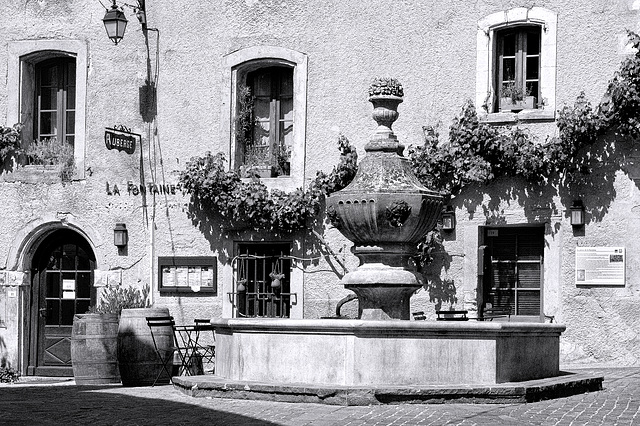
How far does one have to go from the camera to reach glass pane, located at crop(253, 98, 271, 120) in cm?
1820

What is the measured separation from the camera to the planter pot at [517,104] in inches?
649

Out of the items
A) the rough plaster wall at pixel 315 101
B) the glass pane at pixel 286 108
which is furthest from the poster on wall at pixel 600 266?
the glass pane at pixel 286 108

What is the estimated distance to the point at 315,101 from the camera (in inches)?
691

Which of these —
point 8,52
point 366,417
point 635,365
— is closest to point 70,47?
point 8,52

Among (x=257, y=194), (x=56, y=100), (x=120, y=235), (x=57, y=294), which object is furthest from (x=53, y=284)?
(x=257, y=194)

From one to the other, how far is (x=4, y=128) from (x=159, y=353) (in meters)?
5.43

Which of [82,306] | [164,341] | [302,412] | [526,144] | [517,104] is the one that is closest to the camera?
[302,412]

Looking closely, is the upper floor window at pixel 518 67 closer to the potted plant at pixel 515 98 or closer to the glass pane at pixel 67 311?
the potted plant at pixel 515 98

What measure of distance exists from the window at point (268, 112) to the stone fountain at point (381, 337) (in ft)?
16.7

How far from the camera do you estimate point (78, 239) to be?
18875 mm

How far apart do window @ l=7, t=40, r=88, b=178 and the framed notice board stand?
1847 millimetres

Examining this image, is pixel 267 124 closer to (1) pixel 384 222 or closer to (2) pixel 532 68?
(2) pixel 532 68

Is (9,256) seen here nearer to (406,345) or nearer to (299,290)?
(299,290)

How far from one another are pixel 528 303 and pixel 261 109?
4583 millimetres
